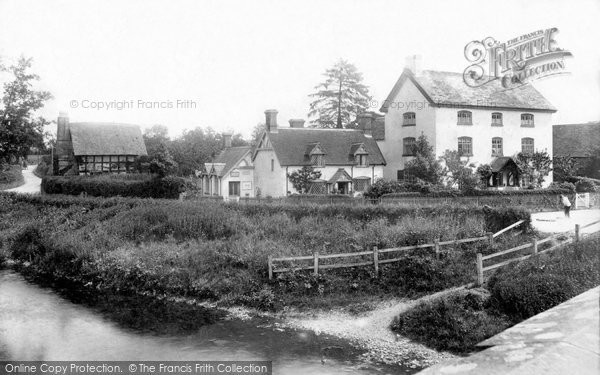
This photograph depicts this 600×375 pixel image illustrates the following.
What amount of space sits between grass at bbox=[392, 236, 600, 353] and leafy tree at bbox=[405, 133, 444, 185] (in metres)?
20.3

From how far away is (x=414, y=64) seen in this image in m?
37.9

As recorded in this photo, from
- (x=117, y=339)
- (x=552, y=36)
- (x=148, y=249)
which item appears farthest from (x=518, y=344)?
(x=148, y=249)

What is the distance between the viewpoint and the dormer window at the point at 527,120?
39.4m

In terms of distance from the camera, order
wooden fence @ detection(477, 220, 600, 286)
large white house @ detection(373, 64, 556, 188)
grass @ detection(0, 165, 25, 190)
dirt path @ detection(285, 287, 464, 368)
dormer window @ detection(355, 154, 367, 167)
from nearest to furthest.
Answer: dirt path @ detection(285, 287, 464, 368) < wooden fence @ detection(477, 220, 600, 286) < large white house @ detection(373, 64, 556, 188) < dormer window @ detection(355, 154, 367, 167) < grass @ detection(0, 165, 25, 190)

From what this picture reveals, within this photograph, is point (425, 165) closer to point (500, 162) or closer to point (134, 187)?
point (500, 162)

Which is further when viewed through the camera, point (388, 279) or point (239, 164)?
point (239, 164)

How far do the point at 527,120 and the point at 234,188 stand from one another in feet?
78.0

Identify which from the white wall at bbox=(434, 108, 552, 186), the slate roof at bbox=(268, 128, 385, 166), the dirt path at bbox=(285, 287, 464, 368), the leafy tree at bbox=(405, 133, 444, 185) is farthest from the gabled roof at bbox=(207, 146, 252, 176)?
the dirt path at bbox=(285, 287, 464, 368)

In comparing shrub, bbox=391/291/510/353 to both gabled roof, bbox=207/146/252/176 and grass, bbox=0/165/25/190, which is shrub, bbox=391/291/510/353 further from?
grass, bbox=0/165/25/190

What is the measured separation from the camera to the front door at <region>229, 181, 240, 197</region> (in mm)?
42719

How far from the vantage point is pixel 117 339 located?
13.2 m

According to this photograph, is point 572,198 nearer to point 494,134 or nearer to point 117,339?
point 494,134

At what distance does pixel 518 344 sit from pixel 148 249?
69.3ft

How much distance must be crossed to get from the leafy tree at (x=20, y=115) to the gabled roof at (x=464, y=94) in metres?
25.0
